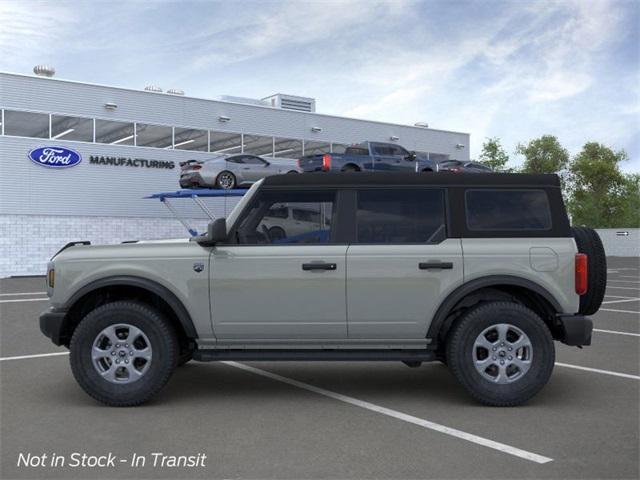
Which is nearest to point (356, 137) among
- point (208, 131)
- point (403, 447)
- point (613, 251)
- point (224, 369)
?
point (208, 131)

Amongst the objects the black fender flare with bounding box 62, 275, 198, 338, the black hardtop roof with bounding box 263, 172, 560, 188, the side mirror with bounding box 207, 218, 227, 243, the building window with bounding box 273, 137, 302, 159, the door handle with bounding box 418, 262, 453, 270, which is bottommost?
the black fender flare with bounding box 62, 275, 198, 338

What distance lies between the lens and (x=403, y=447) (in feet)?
14.7

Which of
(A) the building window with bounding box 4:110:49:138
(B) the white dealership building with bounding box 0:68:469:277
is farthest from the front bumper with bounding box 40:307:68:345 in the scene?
(A) the building window with bounding box 4:110:49:138

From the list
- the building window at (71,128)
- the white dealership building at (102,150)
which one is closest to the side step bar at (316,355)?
the white dealership building at (102,150)

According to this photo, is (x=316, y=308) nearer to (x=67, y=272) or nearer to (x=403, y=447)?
(x=403, y=447)

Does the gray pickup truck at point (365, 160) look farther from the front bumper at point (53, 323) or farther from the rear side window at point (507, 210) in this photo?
the front bumper at point (53, 323)

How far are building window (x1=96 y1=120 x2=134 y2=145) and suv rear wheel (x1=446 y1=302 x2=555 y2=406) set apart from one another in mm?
26198

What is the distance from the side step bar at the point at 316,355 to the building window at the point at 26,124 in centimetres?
2463

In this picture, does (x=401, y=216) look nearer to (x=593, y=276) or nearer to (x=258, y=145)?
(x=593, y=276)

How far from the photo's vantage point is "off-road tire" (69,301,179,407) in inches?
220

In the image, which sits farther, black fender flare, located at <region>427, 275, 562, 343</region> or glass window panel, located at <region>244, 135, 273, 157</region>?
glass window panel, located at <region>244, 135, 273, 157</region>

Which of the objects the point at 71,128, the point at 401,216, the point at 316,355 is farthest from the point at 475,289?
the point at 71,128

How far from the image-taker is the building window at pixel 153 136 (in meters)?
29.9

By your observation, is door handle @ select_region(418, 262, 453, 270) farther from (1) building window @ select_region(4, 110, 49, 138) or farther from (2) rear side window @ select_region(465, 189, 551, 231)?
(1) building window @ select_region(4, 110, 49, 138)
